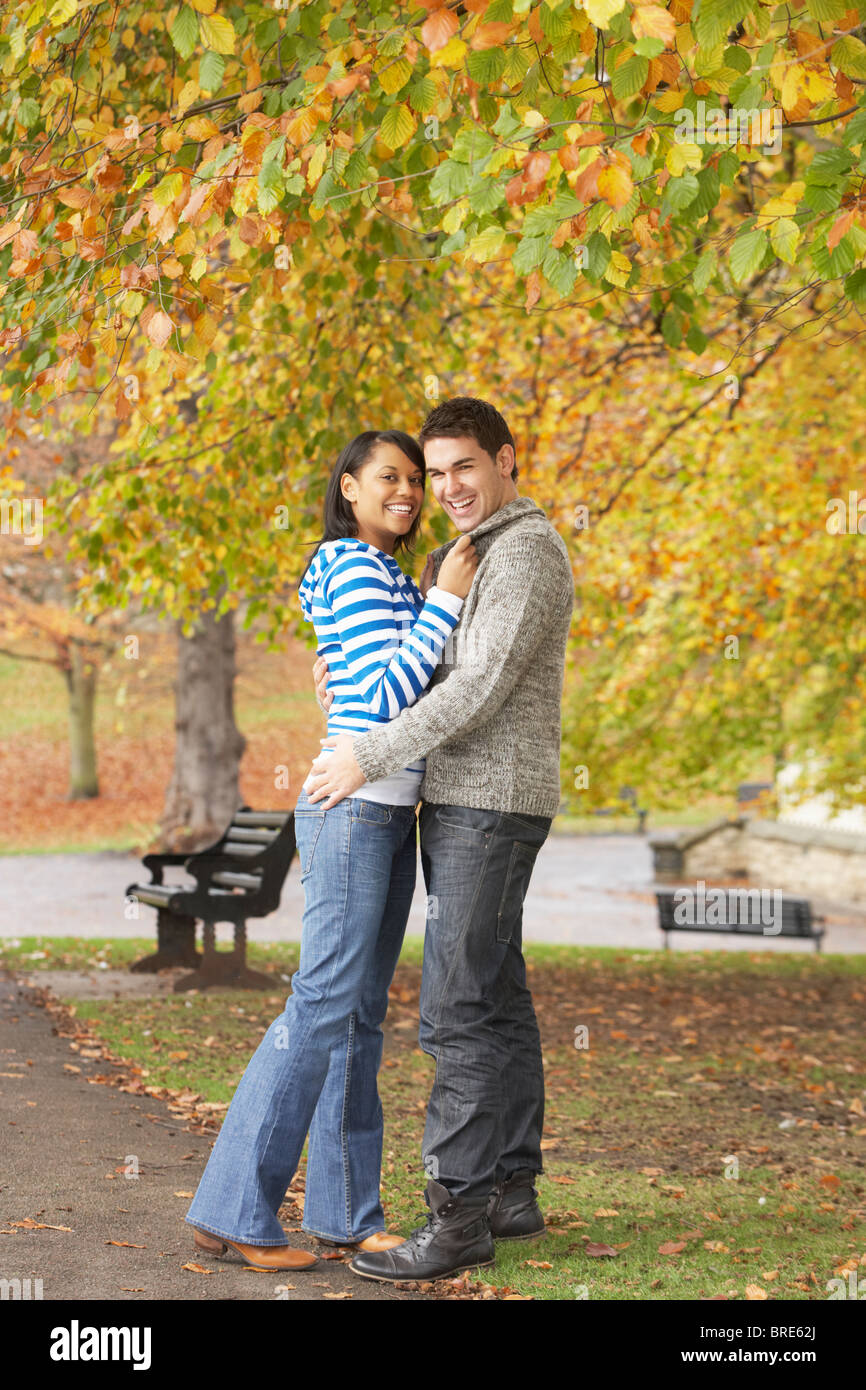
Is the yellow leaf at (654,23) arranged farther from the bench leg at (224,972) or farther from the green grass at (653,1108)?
the bench leg at (224,972)

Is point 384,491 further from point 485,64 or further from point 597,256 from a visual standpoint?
point 485,64

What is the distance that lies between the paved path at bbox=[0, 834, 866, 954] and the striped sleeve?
973 cm

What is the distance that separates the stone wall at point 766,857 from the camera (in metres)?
20.3

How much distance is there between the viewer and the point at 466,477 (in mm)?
3594

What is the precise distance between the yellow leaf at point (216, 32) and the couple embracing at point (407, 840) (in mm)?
1240

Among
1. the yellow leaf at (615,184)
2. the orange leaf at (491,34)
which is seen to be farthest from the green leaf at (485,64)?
the yellow leaf at (615,184)

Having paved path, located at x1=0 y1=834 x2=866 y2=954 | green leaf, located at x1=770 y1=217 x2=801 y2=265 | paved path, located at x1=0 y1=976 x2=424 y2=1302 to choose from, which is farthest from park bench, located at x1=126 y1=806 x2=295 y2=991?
green leaf, located at x1=770 y1=217 x2=801 y2=265

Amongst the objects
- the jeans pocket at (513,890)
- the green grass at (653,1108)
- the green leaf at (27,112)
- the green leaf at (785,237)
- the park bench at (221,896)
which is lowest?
the green grass at (653,1108)

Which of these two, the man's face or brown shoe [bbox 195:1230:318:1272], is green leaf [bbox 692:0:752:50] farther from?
brown shoe [bbox 195:1230:318:1272]

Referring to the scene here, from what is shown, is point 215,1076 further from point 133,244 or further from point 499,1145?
point 133,244

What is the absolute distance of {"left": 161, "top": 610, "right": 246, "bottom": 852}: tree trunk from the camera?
16.4 meters

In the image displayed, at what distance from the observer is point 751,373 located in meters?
8.86

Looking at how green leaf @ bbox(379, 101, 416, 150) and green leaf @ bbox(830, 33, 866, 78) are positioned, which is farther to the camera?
green leaf @ bbox(379, 101, 416, 150)

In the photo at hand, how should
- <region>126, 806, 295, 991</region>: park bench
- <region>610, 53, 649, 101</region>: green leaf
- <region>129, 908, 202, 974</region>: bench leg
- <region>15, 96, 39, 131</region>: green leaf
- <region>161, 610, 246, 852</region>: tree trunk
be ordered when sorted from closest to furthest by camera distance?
1. <region>610, 53, 649, 101</region>: green leaf
2. <region>15, 96, 39, 131</region>: green leaf
3. <region>126, 806, 295, 991</region>: park bench
4. <region>129, 908, 202, 974</region>: bench leg
5. <region>161, 610, 246, 852</region>: tree trunk
